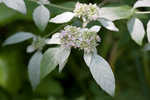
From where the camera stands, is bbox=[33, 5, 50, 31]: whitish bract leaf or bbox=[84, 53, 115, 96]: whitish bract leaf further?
bbox=[33, 5, 50, 31]: whitish bract leaf

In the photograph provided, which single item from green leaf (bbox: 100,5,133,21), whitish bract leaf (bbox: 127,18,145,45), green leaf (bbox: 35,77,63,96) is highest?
green leaf (bbox: 100,5,133,21)

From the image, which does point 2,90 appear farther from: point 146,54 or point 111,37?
point 146,54

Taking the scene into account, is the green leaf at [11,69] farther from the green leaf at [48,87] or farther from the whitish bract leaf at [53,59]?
the whitish bract leaf at [53,59]

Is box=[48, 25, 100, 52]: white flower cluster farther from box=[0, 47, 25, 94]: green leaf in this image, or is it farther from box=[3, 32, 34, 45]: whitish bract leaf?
box=[0, 47, 25, 94]: green leaf

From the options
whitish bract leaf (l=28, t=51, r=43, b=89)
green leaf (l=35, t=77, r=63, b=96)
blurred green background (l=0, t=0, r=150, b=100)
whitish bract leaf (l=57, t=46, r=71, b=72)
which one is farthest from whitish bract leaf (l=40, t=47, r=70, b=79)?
green leaf (l=35, t=77, r=63, b=96)

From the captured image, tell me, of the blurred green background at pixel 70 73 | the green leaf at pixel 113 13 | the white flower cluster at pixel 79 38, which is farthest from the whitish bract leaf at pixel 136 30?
the blurred green background at pixel 70 73

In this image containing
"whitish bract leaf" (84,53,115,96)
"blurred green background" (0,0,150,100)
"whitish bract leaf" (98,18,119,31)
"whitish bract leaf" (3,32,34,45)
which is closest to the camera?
"whitish bract leaf" (84,53,115,96)
